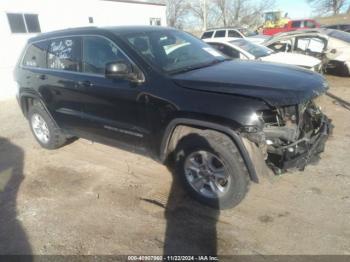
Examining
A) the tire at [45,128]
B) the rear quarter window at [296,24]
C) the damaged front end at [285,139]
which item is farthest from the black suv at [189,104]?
the rear quarter window at [296,24]

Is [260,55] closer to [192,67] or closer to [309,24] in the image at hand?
[192,67]

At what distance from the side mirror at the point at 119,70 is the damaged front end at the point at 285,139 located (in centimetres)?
154

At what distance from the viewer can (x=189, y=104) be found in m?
3.31

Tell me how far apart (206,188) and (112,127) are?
1444mm

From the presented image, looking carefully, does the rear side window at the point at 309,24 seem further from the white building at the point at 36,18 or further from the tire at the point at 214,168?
the tire at the point at 214,168

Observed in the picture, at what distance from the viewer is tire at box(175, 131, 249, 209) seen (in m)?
3.27

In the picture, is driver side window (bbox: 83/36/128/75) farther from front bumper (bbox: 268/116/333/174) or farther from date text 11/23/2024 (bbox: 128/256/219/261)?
date text 11/23/2024 (bbox: 128/256/219/261)

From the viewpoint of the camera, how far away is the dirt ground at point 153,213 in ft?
10.2

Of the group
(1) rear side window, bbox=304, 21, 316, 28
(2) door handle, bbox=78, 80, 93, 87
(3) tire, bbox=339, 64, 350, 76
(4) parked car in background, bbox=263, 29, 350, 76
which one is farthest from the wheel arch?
(1) rear side window, bbox=304, 21, 316, 28

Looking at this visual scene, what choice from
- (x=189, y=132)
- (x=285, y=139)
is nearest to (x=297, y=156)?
(x=285, y=139)

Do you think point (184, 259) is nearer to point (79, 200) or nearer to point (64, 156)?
point (79, 200)

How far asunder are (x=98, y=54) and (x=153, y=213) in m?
2.10

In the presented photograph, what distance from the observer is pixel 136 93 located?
371 cm

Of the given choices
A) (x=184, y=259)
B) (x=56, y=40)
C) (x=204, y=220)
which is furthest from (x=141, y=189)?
(x=56, y=40)
